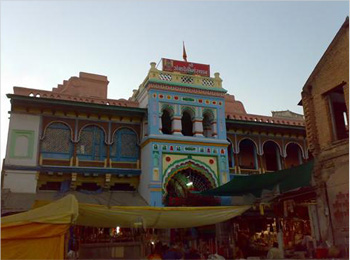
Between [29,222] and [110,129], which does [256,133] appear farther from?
[29,222]

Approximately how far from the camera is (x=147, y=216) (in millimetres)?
12414

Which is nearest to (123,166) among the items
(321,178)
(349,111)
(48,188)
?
(48,188)

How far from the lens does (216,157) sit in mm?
20625

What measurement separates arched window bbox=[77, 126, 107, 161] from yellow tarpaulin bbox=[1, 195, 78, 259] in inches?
380

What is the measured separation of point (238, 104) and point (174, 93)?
1014 cm

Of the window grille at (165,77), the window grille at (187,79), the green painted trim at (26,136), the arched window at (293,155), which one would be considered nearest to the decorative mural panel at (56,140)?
the green painted trim at (26,136)

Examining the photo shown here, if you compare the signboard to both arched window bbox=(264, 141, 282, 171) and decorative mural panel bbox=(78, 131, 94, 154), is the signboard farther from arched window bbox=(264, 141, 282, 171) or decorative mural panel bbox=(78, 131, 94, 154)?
arched window bbox=(264, 141, 282, 171)

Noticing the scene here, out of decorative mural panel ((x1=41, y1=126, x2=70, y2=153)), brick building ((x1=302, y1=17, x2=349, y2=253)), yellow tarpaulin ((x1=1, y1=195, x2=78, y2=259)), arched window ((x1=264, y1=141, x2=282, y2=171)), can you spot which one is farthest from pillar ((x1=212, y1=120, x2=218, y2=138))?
yellow tarpaulin ((x1=1, y1=195, x2=78, y2=259))

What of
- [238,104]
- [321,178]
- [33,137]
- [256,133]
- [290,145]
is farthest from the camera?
[238,104]

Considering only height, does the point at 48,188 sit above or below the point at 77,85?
below

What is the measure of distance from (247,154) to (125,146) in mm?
8590

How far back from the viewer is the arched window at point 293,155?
967 inches

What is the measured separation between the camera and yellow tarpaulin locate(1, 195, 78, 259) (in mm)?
9492

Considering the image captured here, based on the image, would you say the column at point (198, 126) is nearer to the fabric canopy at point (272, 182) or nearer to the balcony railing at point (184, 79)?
the balcony railing at point (184, 79)
